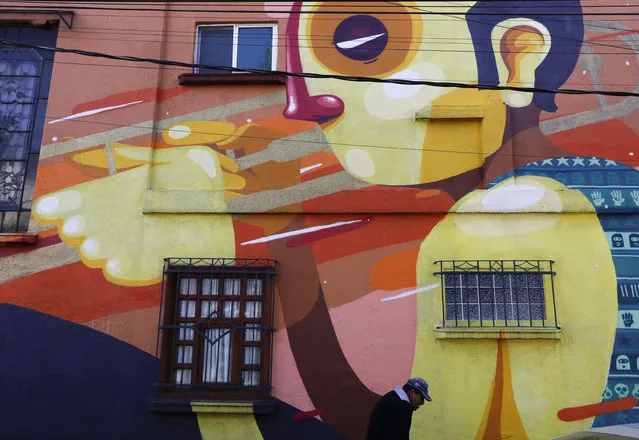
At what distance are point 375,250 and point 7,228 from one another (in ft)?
15.8

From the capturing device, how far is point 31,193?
24.8 feet

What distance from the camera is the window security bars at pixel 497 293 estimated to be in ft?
22.3

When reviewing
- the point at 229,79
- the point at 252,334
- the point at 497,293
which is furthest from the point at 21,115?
the point at 497,293

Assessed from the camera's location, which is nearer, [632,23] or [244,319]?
[244,319]

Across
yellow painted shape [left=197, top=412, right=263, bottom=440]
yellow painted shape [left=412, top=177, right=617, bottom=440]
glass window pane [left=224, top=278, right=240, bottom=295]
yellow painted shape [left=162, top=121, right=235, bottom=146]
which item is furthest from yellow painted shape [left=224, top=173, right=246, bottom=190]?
yellow painted shape [left=197, top=412, right=263, bottom=440]

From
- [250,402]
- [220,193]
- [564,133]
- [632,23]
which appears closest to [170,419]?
[250,402]

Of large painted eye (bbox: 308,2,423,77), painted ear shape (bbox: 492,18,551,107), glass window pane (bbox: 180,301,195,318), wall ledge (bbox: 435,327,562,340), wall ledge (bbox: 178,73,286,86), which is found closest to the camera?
wall ledge (bbox: 435,327,562,340)

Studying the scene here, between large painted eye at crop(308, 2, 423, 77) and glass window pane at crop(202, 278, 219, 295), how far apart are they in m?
3.21

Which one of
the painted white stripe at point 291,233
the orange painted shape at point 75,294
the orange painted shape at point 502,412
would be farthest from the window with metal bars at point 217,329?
the orange painted shape at point 502,412

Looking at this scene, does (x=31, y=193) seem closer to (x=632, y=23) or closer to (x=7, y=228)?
(x=7, y=228)

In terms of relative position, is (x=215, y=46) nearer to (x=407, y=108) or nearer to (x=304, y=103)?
(x=304, y=103)

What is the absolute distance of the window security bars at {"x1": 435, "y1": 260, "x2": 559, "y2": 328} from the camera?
680 cm

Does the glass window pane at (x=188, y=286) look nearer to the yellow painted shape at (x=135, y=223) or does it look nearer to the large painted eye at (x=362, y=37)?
the yellow painted shape at (x=135, y=223)

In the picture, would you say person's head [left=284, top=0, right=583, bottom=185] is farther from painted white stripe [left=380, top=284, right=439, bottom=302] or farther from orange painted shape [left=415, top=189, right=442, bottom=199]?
painted white stripe [left=380, top=284, right=439, bottom=302]
